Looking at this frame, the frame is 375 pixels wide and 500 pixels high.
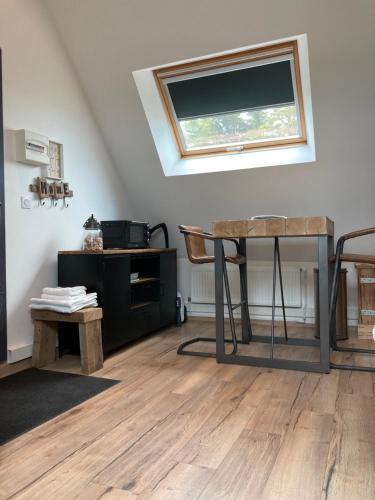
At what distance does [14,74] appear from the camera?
2850 millimetres

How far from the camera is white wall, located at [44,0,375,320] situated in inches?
112

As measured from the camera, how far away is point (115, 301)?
303 cm

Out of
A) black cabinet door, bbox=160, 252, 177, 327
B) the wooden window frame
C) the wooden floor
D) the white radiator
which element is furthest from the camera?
the white radiator

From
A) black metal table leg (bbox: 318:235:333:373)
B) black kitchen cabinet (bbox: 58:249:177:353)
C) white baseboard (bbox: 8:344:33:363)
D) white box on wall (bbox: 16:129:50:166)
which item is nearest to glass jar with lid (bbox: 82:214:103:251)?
black kitchen cabinet (bbox: 58:249:177:353)

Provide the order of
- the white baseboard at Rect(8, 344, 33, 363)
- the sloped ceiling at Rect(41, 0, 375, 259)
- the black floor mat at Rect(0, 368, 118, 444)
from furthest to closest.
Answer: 1. the sloped ceiling at Rect(41, 0, 375, 259)
2. the white baseboard at Rect(8, 344, 33, 363)
3. the black floor mat at Rect(0, 368, 118, 444)

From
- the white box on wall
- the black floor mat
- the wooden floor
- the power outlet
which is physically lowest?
the wooden floor

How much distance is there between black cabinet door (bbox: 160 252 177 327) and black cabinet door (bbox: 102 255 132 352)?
0.68 metres

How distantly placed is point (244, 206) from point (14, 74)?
7.37ft

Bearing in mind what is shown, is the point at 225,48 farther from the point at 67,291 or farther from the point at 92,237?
the point at 67,291

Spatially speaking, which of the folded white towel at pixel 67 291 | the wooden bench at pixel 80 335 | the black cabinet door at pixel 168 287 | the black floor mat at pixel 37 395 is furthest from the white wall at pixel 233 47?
the black floor mat at pixel 37 395

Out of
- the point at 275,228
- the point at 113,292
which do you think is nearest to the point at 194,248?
the point at 113,292

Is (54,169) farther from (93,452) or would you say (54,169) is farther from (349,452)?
(349,452)

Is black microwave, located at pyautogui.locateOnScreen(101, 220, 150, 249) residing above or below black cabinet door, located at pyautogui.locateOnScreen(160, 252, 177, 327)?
above

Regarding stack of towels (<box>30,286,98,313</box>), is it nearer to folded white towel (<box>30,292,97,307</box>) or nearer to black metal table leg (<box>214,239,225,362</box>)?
folded white towel (<box>30,292,97,307</box>)
